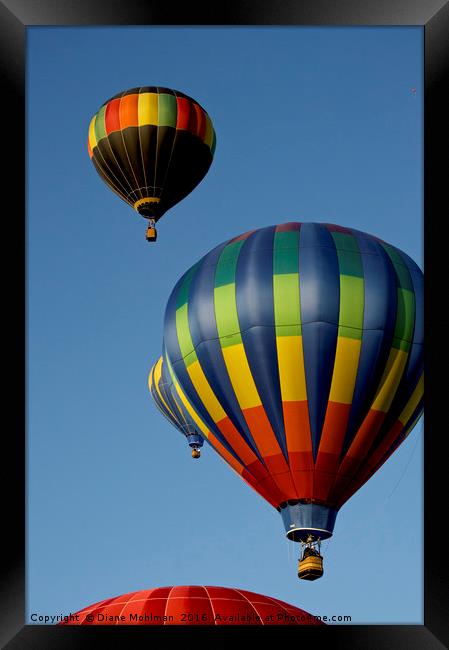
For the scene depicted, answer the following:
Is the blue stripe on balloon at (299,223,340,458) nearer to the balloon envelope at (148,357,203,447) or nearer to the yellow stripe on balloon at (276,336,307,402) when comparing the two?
the yellow stripe on balloon at (276,336,307,402)

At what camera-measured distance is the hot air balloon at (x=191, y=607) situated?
12.0 m

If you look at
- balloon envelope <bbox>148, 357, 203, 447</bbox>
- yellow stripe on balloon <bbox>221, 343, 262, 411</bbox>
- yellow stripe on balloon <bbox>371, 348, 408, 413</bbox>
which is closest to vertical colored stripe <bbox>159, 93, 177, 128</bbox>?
balloon envelope <bbox>148, 357, 203, 447</bbox>

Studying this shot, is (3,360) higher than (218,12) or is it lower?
lower

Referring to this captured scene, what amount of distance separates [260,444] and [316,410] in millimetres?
843

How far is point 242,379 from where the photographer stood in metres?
14.8

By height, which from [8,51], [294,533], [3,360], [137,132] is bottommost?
[294,533]

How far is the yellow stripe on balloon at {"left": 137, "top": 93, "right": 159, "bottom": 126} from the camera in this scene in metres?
19.7

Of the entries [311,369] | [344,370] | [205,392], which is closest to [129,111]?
[205,392]

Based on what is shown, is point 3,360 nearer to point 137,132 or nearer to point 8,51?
point 8,51

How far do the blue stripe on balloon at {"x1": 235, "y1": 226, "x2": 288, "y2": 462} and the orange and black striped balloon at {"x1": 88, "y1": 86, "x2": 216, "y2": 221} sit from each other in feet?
14.8

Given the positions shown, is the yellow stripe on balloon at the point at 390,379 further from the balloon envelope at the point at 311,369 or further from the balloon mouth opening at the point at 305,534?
the balloon mouth opening at the point at 305,534

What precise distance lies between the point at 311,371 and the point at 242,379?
0.85 metres

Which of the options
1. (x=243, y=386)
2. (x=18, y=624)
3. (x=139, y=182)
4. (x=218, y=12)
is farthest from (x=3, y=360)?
(x=139, y=182)

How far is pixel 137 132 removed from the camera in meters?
19.6
